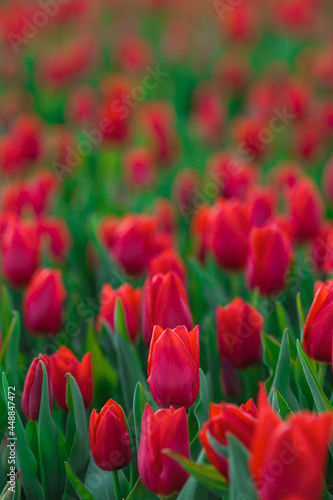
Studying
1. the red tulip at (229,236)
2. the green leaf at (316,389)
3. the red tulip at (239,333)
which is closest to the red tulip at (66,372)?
the red tulip at (239,333)

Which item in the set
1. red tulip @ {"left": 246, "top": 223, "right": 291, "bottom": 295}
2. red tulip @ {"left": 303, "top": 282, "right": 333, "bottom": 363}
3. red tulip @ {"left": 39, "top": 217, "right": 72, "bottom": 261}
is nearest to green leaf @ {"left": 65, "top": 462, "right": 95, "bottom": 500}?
red tulip @ {"left": 303, "top": 282, "right": 333, "bottom": 363}

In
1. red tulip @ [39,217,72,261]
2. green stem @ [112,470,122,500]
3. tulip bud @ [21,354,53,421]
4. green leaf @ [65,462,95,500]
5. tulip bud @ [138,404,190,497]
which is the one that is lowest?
green stem @ [112,470,122,500]

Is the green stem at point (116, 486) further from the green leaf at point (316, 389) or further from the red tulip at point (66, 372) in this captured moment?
the green leaf at point (316, 389)

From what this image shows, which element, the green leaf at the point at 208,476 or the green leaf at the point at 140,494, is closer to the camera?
the green leaf at the point at 208,476

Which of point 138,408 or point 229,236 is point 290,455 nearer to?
point 138,408

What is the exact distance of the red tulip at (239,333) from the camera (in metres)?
1.11

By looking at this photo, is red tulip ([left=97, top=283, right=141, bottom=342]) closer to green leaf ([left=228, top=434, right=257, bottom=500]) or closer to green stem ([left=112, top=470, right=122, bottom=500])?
green stem ([left=112, top=470, right=122, bottom=500])

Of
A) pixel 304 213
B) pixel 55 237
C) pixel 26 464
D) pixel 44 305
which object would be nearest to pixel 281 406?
pixel 26 464

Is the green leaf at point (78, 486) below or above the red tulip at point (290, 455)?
below

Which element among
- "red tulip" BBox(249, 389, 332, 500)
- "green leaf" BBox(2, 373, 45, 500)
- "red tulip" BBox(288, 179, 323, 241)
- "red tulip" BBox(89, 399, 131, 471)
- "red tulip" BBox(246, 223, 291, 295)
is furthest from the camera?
"red tulip" BBox(288, 179, 323, 241)

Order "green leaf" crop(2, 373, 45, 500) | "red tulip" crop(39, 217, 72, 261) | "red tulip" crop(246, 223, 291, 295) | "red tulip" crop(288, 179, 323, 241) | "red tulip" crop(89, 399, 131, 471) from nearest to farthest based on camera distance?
Result: "red tulip" crop(89, 399, 131, 471) → "green leaf" crop(2, 373, 45, 500) → "red tulip" crop(246, 223, 291, 295) → "red tulip" crop(288, 179, 323, 241) → "red tulip" crop(39, 217, 72, 261)

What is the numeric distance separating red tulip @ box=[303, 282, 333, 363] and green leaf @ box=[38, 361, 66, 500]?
39 centimetres

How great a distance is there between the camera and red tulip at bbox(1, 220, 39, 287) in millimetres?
1423

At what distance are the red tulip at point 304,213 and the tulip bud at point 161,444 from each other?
0.83 m
